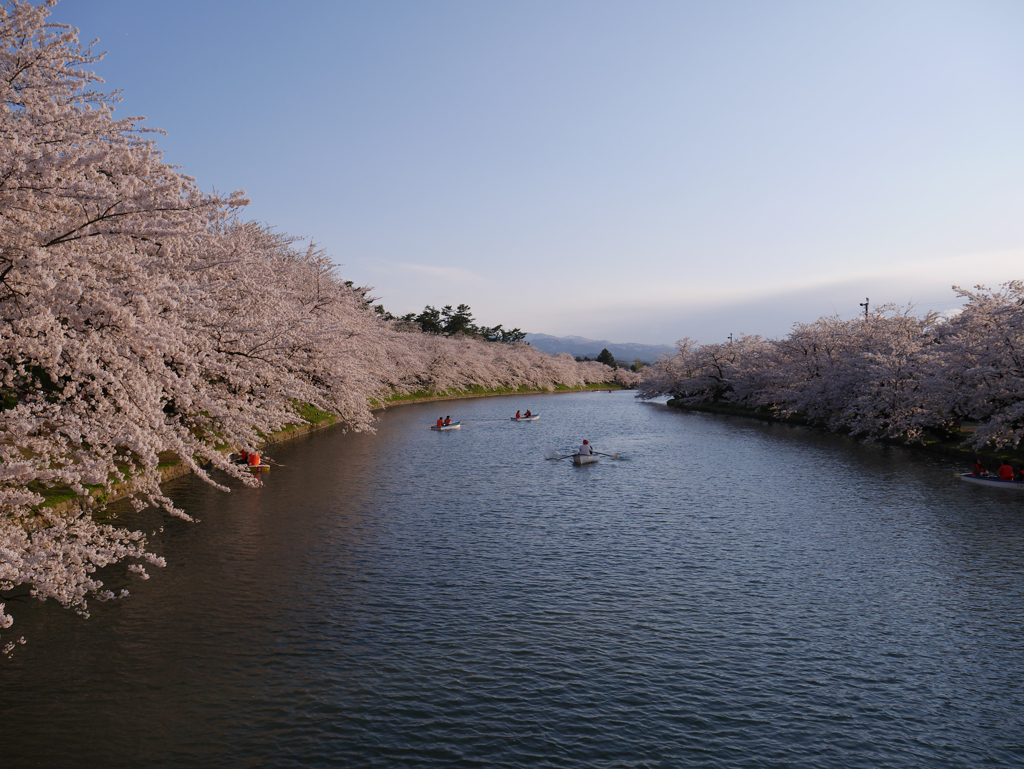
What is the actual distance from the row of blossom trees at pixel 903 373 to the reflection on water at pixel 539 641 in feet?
32.5

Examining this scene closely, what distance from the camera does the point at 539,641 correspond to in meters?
12.0

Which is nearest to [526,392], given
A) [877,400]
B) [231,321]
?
[877,400]

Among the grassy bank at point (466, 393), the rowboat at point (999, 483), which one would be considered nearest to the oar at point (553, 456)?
the rowboat at point (999, 483)

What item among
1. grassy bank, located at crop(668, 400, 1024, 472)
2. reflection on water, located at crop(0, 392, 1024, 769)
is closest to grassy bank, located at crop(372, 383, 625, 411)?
grassy bank, located at crop(668, 400, 1024, 472)

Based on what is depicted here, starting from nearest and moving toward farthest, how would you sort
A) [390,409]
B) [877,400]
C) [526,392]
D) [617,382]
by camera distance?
[877,400] → [390,409] → [526,392] → [617,382]

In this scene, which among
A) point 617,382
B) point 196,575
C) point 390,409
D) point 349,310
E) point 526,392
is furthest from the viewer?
point 617,382

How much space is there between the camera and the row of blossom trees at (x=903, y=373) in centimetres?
3081

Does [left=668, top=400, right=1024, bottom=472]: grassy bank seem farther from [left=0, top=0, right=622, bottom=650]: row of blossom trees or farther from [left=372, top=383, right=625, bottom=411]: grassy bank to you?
[left=372, top=383, right=625, bottom=411]: grassy bank

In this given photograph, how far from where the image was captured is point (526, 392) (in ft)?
384

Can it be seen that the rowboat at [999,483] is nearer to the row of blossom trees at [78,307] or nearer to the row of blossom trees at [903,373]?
the row of blossom trees at [903,373]

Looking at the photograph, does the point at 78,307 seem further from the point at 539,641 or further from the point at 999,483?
the point at 999,483

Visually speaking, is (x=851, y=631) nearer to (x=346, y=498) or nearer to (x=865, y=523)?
(x=865, y=523)

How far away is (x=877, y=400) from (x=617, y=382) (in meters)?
119

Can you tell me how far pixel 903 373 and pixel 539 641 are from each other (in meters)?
37.9
